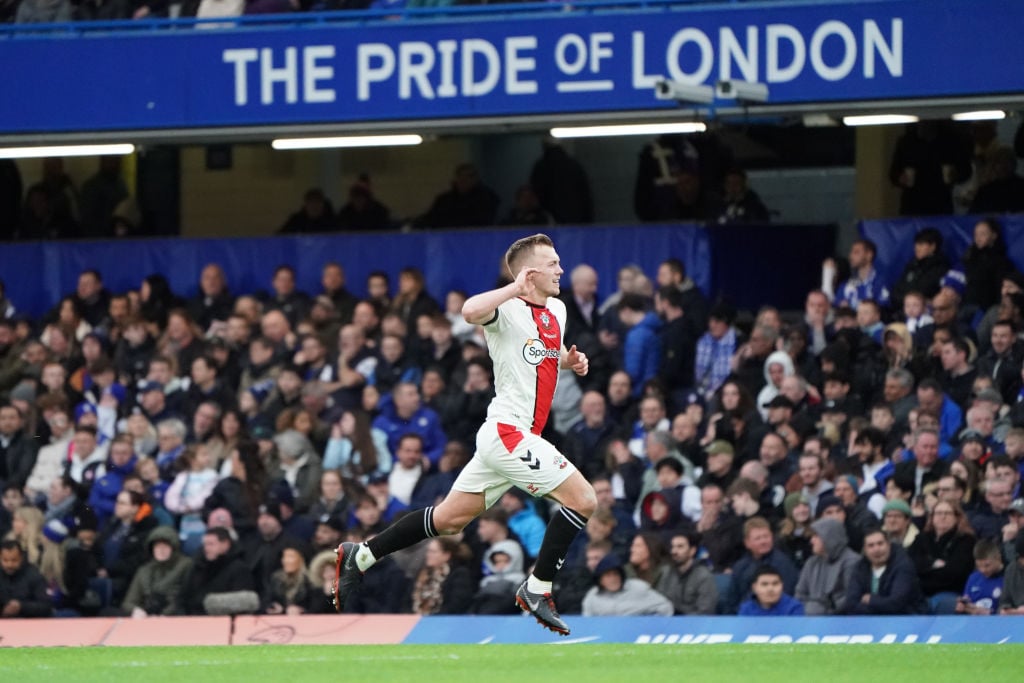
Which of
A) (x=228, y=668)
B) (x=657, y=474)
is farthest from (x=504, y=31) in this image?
(x=228, y=668)

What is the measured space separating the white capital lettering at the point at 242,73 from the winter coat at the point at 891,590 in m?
7.44

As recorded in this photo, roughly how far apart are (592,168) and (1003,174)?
18.6 ft

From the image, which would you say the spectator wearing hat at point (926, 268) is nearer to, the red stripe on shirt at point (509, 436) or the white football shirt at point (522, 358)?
the white football shirt at point (522, 358)

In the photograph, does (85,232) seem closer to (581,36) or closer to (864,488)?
(581,36)

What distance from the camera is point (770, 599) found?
1415 cm

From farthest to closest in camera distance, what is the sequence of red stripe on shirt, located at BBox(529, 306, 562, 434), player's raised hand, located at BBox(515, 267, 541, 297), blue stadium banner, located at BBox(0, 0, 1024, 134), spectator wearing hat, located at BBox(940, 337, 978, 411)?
1. blue stadium banner, located at BBox(0, 0, 1024, 134)
2. spectator wearing hat, located at BBox(940, 337, 978, 411)
3. red stripe on shirt, located at BBox(529, 306, 562, 434)
4. player's raised hand, located at BBox(515, 267, 541, 297)

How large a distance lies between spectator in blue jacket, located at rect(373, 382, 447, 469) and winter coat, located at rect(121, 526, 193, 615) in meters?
2.04

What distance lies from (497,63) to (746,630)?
631 cm

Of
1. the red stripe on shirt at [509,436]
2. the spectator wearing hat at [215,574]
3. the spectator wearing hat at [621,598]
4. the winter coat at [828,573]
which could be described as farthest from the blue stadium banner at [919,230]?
the red stripe on shirt at [509,436]

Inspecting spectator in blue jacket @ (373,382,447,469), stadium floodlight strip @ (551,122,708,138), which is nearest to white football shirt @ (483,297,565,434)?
spectator in blue jacket @ (373,382,447,469)

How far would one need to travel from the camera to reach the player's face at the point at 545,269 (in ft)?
34.1

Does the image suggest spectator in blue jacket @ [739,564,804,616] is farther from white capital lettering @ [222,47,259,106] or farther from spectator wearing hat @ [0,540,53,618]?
white capital lettering @ [222,47,259,106]

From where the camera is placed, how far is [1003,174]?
700 inches

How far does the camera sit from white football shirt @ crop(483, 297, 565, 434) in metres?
10.5
